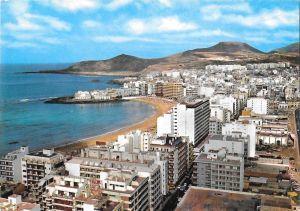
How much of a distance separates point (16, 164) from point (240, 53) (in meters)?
47.3

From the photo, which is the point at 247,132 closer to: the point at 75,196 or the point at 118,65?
the point at 75,196

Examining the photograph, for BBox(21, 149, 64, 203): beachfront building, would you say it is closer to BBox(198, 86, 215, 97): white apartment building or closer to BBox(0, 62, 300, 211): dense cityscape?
BBox(0, 62, 300, 211): dense cityscape

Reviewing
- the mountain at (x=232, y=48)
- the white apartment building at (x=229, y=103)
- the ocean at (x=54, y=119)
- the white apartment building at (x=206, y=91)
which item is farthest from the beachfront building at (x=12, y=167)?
the mountain at (x=232, y=48)

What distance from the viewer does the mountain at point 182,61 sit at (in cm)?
4648

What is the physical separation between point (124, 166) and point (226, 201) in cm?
211

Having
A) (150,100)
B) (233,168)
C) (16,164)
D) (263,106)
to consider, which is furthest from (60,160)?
(150,100)

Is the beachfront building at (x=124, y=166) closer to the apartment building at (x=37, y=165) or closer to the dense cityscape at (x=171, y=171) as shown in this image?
the dense cityscape at (x=171, y=171)

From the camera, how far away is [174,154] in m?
8.95

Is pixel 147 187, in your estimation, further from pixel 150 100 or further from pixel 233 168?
pixel 150 100

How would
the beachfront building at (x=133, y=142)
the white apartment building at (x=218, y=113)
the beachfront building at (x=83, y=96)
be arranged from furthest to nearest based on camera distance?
the beachfront building at (x=83, y=96), the white apartment building at (x=218, y=113), the beachfront building at (x=133, y=142)

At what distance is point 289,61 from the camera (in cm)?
4144

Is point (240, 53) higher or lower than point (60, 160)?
higher

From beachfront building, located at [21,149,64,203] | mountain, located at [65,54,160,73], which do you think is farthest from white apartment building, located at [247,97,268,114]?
mountain, located at [65,54,160,73]

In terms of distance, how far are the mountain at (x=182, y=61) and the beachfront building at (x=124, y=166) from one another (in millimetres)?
37549
